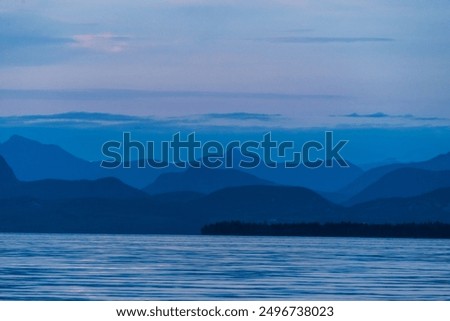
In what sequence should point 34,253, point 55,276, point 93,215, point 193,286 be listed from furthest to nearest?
point 93,215 → point 34,253 → point 55,276 → point 193,286

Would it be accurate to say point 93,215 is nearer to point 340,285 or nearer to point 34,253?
point 34,253

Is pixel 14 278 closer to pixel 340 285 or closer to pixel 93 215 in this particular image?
pixel 340 285
